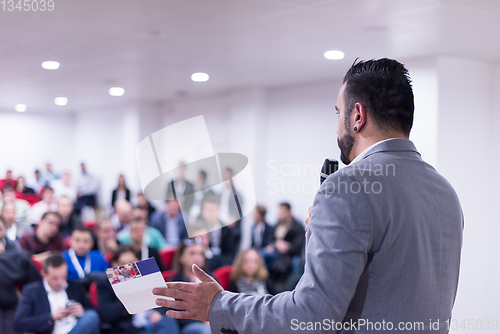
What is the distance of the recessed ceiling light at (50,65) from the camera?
5.74 metres

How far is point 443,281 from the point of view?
1153 millimetres

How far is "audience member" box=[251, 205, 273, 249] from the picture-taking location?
6.64 meters

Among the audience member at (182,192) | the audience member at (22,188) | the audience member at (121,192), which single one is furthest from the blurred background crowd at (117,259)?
the audience member at (22,188)

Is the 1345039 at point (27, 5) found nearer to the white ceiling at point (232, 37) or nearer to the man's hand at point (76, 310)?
the white ceiling at point (232, 37)

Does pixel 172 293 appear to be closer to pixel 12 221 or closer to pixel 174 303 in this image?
pixel 174 303

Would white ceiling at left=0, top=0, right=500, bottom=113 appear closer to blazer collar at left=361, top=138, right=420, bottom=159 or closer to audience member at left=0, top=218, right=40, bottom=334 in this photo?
audience member at left=0, top=218, right=40, bottom=334

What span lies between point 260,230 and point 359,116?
5608 millimetres

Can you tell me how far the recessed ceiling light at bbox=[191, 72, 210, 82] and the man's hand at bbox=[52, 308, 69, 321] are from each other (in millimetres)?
3433

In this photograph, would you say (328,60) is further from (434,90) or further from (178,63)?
(178,63)

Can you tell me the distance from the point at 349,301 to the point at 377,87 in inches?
18.9

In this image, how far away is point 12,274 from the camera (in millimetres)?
3793

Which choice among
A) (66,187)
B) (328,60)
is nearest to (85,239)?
(328,60)

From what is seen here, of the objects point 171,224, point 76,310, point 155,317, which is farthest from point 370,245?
point 171,224

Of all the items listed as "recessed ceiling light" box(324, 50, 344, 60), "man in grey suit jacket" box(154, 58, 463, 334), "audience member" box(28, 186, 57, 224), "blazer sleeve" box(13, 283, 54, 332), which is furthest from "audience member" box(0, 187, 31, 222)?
"man in grey suit jacket" box(154, 58, 463, 334)
